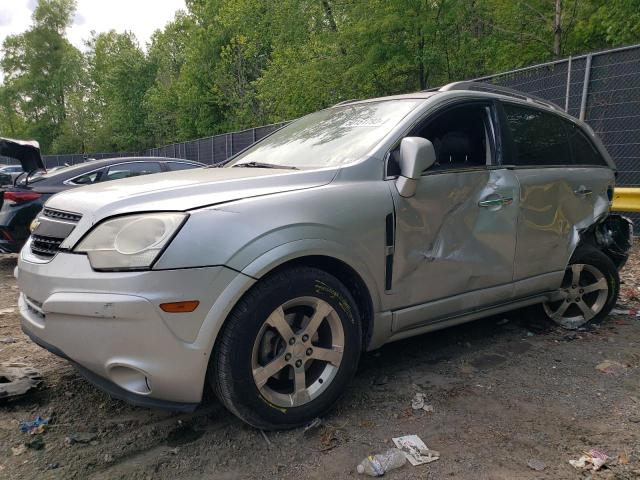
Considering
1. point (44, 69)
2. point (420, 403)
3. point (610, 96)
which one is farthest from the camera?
point (44, 69)

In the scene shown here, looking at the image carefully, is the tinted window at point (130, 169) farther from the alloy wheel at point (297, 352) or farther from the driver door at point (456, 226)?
the alloy wheel at point (297, 352)

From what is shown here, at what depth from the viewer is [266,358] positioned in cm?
245

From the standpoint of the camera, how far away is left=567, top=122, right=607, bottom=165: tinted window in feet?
13.3

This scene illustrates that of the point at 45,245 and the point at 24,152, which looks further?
the point at 24,152

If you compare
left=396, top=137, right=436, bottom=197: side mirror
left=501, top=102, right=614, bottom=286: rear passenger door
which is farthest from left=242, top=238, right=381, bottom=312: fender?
left=501, top=102, right=614, bottom=286: rear passenger door

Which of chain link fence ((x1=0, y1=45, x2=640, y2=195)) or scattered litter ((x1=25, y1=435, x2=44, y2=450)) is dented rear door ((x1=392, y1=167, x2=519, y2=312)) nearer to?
scattered litter ((x1=25, y1=435, x2=44, y2=450))

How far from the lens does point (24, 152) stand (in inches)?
240

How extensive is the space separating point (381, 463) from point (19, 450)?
1.78m

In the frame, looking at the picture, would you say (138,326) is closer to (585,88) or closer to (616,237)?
(616,237)

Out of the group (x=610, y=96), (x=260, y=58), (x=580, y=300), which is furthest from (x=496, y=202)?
(x=260, y=58)

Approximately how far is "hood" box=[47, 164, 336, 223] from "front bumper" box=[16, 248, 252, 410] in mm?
313

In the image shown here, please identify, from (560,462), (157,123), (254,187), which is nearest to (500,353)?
(560,462)

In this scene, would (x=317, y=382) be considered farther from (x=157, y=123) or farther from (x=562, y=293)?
(x=157, y=123)

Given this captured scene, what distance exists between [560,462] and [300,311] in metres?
1.43
